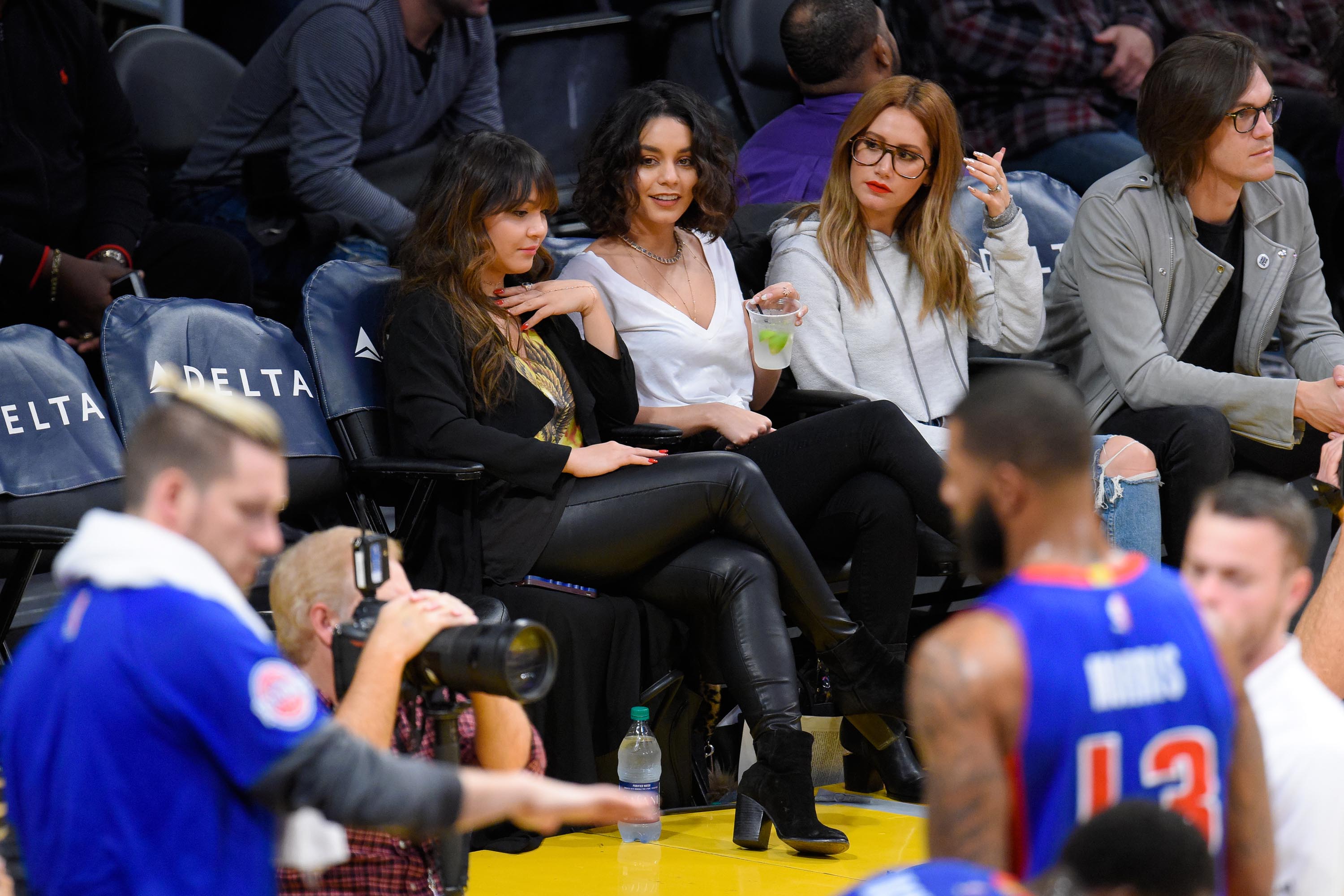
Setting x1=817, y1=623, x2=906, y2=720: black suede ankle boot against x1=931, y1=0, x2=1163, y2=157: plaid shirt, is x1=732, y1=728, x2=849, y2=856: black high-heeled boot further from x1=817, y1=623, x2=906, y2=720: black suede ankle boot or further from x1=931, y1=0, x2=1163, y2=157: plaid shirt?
x1=931, y1=0, x2=1163, y2=157: plaid shirt

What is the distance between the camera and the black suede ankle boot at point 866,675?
3311 mm

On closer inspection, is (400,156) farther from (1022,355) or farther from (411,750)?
(411,750)

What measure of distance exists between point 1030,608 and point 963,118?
3.90 m

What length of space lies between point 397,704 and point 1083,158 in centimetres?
363


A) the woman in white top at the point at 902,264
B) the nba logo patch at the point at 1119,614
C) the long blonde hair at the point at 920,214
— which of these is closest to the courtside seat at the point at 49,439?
the woman in white top at the point at 902,264

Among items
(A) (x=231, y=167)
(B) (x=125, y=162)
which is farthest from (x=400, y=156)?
(B) (x=125, y=162)

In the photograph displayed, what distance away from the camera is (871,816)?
3.48 meters

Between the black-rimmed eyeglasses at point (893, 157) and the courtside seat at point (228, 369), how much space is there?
4.71ft

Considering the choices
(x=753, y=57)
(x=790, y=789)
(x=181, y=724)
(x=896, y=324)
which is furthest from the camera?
(x=753, y=57)

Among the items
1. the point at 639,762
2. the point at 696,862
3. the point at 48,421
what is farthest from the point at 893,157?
the point at 48,421

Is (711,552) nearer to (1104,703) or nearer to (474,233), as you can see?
(474,233)

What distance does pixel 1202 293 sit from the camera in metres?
4.03

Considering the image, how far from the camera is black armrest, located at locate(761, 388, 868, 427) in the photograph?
3.79 m

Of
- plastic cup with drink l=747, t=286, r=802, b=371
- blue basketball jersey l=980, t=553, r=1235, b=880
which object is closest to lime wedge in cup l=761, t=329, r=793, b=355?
plastic cup with drink l=747, t=286, r=802, b=371
